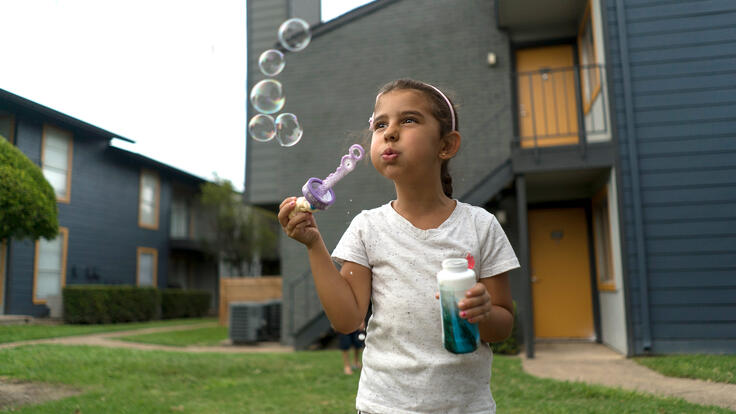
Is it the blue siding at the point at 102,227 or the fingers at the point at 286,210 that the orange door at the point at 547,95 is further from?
the fingers at the point at 286,210

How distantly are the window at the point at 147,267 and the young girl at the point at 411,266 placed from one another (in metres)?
18.1

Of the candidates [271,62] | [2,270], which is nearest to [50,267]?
[2,270]

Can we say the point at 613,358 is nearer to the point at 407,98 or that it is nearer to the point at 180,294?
the point at 407,98

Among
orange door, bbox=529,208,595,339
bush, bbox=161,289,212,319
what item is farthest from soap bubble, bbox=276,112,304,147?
bush, bbox=161,289,212,319

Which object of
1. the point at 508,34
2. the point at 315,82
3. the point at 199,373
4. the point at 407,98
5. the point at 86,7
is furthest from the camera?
the point at 315,82

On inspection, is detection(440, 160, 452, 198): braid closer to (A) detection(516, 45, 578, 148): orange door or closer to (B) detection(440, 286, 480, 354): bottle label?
(B) detection(440, 286, 480, 354): bottle label

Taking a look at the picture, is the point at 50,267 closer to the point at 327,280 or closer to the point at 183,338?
the point at 183,338

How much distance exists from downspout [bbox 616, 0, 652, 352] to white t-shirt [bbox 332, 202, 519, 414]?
6539mm

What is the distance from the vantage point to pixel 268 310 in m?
11.2

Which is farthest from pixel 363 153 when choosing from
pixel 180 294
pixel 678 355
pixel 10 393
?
pixel 180 294

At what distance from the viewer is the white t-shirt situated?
1.42 meters

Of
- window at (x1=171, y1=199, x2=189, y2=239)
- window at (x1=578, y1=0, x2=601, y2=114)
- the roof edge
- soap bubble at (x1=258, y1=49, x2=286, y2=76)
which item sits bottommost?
the roof edge

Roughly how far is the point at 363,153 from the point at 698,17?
7.46 metres

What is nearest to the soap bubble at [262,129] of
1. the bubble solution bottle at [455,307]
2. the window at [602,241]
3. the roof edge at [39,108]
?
the roof edge at [39,108]
